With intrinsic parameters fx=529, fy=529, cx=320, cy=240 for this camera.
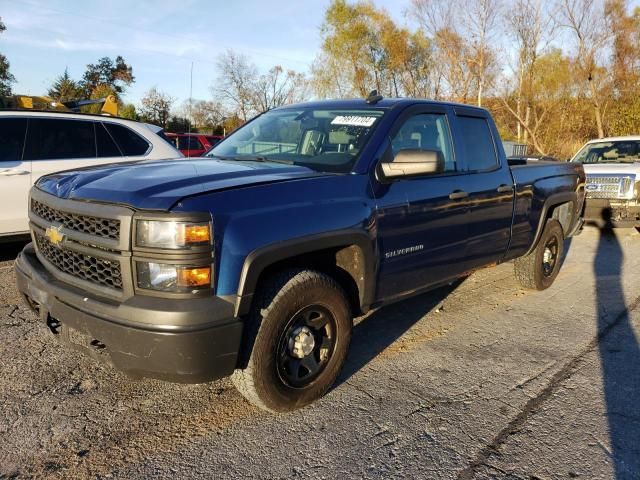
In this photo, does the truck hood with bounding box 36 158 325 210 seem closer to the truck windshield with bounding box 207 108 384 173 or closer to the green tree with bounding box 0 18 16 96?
the truck windshield with bounding box 207 108 384 173

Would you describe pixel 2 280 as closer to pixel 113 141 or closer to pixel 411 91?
pixel 113 141

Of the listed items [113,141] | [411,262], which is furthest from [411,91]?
[411,262]

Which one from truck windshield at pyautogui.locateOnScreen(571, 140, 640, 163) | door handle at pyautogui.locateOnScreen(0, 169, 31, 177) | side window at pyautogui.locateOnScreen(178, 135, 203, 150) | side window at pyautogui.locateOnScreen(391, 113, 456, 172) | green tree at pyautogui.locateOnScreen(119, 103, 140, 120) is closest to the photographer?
side window at pyautogui.locateOnScreen(391, 113, 456, 172)

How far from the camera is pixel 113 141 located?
21.4 feet

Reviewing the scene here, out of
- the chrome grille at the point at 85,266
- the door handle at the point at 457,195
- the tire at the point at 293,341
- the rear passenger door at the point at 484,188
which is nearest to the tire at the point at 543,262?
the rear passenger door at the point at 484,188

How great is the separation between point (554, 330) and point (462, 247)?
126 cm

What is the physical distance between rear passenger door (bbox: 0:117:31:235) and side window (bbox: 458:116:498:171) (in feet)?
15.3

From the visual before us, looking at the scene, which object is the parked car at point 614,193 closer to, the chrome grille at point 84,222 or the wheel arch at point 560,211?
the wheel arch at point 560,211

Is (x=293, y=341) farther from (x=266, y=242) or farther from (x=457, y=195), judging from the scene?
(x=457, y=195)

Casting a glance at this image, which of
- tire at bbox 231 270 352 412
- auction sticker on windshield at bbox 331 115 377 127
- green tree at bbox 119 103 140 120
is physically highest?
green tree at bbox 119 103 140 120

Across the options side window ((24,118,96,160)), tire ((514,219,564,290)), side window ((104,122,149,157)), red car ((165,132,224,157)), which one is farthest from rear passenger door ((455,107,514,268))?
red car ((165,132,224,157))

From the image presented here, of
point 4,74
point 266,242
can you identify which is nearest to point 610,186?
point 266,242

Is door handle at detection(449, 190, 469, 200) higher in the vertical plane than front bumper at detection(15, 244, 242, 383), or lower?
higher

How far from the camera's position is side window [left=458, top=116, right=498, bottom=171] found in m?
4.38
